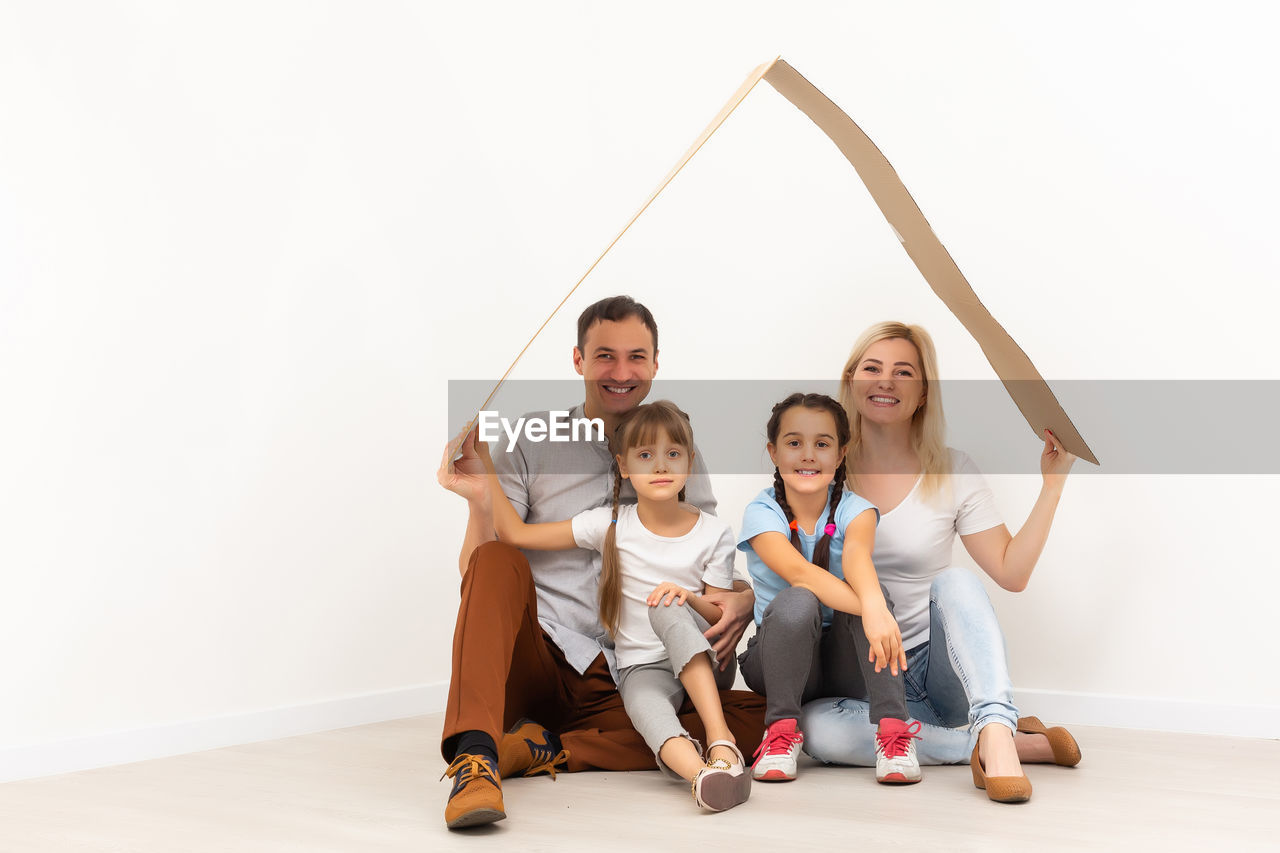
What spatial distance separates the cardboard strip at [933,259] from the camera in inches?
64.8

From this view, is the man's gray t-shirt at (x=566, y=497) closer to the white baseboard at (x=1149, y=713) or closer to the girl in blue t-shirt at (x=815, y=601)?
the girl in blue t-shirt at (x=815, y=601)

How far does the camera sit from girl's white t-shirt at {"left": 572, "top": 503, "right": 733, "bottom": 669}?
170cm

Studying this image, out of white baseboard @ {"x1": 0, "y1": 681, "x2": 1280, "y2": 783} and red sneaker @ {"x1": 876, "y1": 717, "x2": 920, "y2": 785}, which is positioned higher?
red sneaker @ {"x1": 876, "y1": 717, "x2": 920, "y2": 785}

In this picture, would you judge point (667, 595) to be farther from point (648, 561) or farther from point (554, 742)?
point (554, 742)

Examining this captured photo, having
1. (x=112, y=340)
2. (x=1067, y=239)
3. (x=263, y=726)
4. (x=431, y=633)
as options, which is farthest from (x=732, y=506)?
(x=112, y=340)

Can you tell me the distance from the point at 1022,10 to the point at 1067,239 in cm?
52

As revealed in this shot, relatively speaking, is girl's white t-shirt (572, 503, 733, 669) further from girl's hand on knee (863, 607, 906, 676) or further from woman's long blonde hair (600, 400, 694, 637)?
girl's hand on knee (863, 607, 906, 676)

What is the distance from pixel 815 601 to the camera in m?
1.62

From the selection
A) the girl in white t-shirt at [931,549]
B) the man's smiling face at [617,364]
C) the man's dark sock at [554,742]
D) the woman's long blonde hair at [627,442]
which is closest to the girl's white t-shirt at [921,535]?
the girl in white t-shirt at [931,549]

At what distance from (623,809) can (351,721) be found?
0.97 metres

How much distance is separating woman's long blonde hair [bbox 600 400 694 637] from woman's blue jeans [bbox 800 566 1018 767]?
358 mm

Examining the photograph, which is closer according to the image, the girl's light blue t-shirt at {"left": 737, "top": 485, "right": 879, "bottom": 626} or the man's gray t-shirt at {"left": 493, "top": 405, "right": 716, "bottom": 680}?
the girl's light blue t-shirt at {"left": 737, "top": 485, "right": 879, "bottom": 626}

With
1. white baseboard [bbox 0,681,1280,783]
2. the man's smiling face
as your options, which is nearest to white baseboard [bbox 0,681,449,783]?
white baseboard [bbox 0,681,1280,783]

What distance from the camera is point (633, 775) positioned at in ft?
5.42
